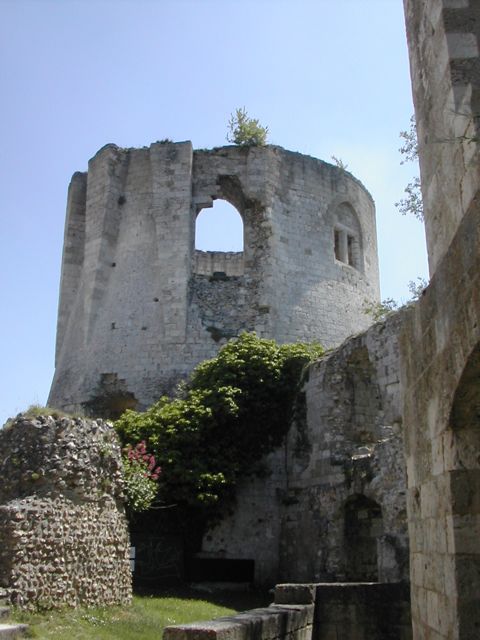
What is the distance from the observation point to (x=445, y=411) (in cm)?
366

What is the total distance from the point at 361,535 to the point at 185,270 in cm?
858

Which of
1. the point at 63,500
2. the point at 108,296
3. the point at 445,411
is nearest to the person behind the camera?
the point at 445,411

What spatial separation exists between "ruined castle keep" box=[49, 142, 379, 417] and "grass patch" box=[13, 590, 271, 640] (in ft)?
22.8

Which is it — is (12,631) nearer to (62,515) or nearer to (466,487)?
(62,515)

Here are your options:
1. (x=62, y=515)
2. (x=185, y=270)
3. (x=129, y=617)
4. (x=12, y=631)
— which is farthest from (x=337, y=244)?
(x=12, y=631)

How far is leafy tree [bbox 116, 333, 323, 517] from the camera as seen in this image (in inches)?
544

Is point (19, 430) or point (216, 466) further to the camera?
point (216, 466)

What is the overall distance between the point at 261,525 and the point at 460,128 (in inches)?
493

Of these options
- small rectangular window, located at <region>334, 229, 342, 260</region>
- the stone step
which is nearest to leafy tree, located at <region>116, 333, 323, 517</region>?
small rectangular window, located at <region>334, 229, 342, 260</region>

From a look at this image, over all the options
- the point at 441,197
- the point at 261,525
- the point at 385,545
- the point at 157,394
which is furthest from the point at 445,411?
the point at 157,394

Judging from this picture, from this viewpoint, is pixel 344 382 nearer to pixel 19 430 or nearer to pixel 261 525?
pixel 261 525

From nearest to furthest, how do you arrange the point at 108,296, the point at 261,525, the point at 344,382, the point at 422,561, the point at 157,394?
1. the point at 422,561
2. the point at 344,382
3. the point at 261,525
4. the point at 157,394
5. the point at 108,296

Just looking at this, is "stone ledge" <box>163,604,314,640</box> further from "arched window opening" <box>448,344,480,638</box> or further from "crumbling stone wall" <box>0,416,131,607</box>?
"crumbling stone wall" <box>0,416,131,607</box>

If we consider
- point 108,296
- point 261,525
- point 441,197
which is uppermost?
point 108,296
